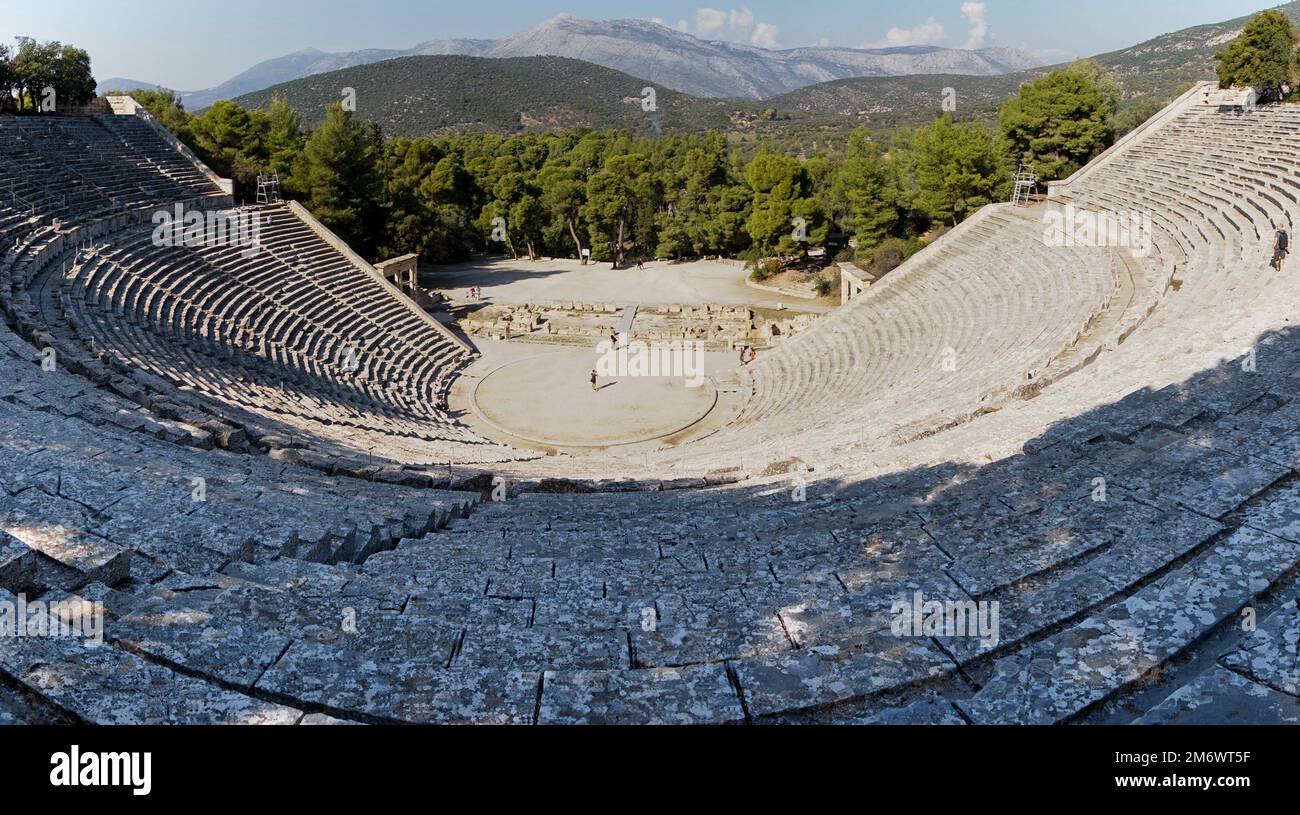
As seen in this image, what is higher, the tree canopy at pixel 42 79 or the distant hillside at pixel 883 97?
the distant hillside at pixel 883 97

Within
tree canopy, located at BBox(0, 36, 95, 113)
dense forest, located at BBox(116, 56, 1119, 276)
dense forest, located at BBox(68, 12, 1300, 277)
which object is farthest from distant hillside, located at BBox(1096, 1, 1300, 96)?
tree canopy, located at BBox(0, 36, 95, 113)

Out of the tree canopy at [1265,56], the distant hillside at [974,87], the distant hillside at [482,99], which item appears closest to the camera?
the tree canopy at [1265,56]

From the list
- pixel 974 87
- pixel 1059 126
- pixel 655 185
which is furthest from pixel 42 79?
pixel 974 87

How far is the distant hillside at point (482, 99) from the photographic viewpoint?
9981 cm

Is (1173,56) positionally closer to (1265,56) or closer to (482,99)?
(482,99)

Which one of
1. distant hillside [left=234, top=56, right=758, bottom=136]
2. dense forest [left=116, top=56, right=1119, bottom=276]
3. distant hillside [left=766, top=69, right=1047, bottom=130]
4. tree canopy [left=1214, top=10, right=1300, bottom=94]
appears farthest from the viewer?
distant hillside [left=766, top=69, right=1047, bottom=130]

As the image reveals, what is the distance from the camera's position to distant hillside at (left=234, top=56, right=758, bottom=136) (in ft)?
327

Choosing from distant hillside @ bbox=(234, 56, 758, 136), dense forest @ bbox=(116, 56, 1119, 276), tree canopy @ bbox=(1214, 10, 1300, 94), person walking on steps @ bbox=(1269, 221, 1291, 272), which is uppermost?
distant hillside @ bbox=(234, 56, 758, 136)

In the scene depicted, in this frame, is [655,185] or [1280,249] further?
[655,185]

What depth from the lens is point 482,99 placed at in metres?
107

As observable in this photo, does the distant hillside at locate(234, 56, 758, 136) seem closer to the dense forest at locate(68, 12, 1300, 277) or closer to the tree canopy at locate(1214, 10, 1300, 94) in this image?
the dense forest at locate(68, 12, 1300, 277)

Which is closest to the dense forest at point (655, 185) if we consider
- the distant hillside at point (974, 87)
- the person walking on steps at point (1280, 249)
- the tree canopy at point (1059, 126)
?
the tree canopy at point (1059, 126)

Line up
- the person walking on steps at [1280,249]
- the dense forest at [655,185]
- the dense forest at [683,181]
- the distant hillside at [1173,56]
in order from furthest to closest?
the distant hillside at [1173,56]
the dense forest at [655,185]
the dense forest at [683,181]
the person walking on steps at [1280,249]

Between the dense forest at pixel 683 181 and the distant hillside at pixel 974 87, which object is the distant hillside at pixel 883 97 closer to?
the distant hillside at pixel 974 87
